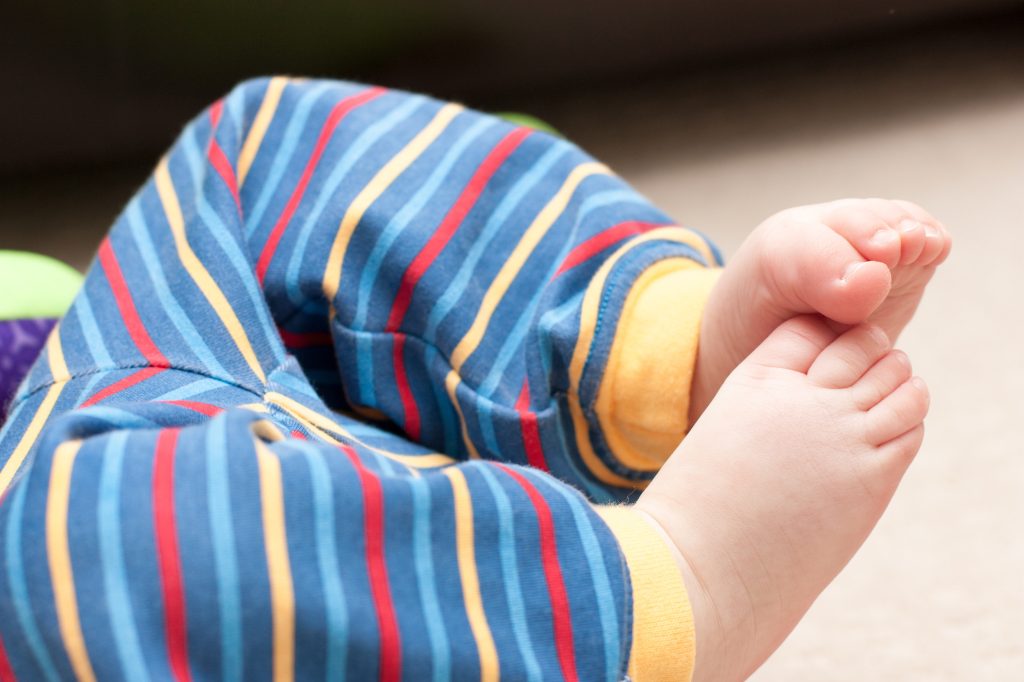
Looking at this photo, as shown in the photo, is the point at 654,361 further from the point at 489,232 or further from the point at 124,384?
the point at 124,384

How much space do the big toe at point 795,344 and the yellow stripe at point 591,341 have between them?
0.08 m

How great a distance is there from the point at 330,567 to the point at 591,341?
195 millimetres

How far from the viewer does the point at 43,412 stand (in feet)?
1.44

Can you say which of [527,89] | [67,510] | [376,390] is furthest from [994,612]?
[527,89]

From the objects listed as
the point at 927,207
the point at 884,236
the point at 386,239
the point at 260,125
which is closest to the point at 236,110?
the point at 260,125

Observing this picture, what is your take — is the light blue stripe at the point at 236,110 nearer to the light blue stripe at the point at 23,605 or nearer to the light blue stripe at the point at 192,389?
the light blue stripe at the point at 192,389

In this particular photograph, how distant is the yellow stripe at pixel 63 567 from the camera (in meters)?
0.31

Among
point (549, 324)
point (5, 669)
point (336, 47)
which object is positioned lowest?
point (5, 669)

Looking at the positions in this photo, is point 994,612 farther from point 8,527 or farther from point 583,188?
point 8,527

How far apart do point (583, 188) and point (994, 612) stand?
0.29 m

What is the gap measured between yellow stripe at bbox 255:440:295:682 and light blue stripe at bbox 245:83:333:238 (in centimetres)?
23

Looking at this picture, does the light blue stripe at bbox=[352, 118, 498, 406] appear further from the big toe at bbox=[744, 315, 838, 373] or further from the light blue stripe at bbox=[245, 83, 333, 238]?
the big toe at bbox=[744, 315, 838, 373]

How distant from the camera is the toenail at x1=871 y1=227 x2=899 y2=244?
406mm

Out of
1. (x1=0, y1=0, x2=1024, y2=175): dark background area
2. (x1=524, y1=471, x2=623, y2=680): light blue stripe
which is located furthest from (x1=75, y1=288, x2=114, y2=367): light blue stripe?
(x1=0, y1=0, x2=1024, y2=175): dark background area
